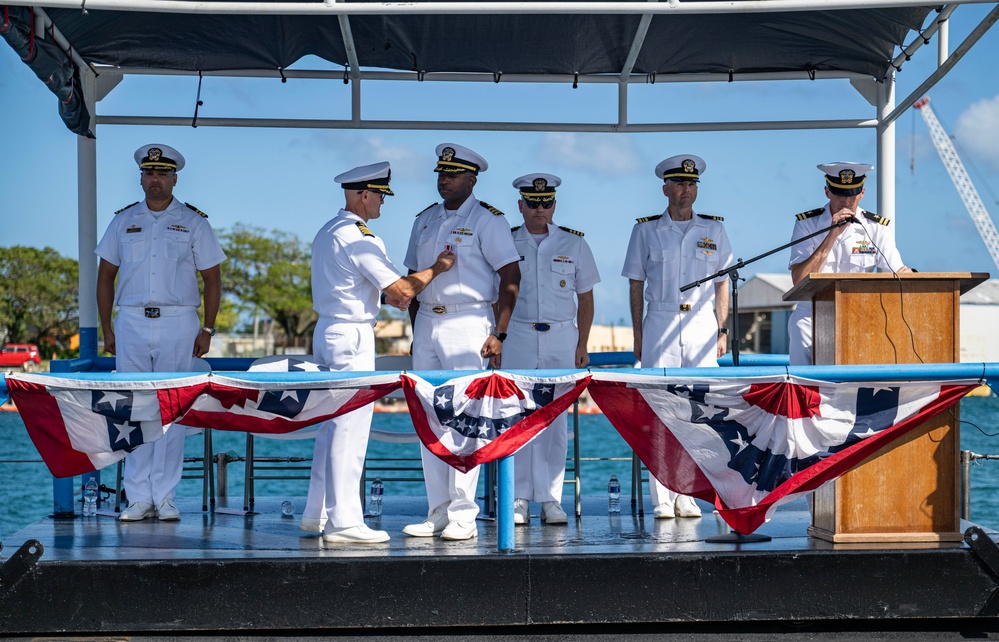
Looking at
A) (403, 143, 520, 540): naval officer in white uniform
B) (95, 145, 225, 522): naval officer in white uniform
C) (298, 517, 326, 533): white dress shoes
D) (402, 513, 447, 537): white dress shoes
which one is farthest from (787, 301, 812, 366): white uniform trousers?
(95, 145, 225, 522): naval officer in white uniform

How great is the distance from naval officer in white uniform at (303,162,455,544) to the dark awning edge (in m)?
1.58

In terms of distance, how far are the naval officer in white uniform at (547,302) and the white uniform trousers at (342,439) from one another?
1.03 m

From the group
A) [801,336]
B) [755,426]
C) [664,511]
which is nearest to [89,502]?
[664,511]

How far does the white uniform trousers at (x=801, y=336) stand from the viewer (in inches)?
225

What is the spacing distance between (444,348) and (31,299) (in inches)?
3037

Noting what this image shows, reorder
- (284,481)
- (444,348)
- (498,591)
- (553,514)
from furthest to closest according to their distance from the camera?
(284,481) → (553,514) → (444,348) → (498,591)

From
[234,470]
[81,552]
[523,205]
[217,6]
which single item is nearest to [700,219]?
[523,205]

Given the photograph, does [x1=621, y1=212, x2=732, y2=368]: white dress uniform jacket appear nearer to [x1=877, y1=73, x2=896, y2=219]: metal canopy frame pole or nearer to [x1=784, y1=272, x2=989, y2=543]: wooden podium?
[x1=877, y1=73, x2=896, y2=219]: metal canopy frame pole

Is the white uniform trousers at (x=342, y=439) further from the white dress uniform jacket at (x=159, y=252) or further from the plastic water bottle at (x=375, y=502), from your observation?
the white dress uniform jacket at (x=159, y=252)

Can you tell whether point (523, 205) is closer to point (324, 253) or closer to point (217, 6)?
point (324, 253)

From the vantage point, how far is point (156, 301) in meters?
5.85

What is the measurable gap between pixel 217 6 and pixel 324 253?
1.20 m

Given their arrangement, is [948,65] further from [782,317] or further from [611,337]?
[782,317]

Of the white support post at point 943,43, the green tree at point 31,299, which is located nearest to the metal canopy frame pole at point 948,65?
the white support post at point 943,43
